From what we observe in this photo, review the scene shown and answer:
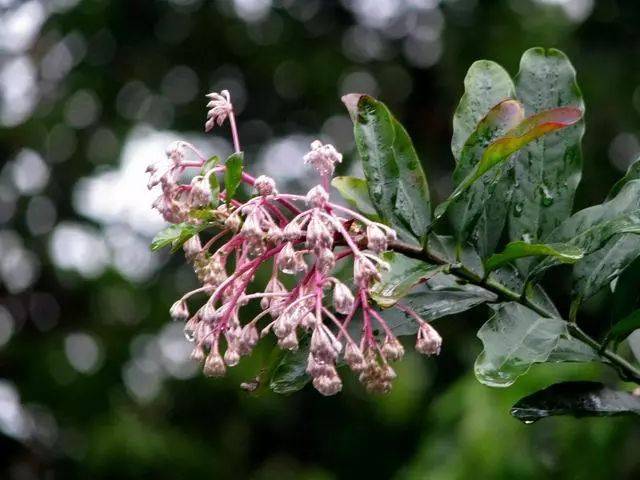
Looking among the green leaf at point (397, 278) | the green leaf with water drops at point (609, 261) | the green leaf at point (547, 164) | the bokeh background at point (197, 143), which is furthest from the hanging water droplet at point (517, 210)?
the bokeh background at point (197, 143)

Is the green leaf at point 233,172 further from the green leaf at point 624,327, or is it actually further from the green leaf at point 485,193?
the green leaf at point 624,327

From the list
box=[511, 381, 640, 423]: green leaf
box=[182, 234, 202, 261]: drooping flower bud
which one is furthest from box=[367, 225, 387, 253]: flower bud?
box=[511, 381, 640, 423]: green leaf

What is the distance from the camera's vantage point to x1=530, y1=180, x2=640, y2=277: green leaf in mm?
1170

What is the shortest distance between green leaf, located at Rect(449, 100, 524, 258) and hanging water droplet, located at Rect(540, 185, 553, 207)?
0.04 m

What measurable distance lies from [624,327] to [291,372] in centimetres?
42

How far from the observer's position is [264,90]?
5.93 m

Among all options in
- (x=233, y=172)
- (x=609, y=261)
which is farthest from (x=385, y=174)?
(x=609, y=261)

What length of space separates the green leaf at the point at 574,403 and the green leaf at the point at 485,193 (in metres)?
0.20

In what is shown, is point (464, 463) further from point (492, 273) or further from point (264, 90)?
point (264, 90)

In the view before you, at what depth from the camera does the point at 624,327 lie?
1264 mm

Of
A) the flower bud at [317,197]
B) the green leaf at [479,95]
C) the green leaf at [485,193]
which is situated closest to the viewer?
the flower bud at [317,197]

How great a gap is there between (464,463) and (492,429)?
124mm

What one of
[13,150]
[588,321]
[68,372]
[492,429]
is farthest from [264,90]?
[492,429]

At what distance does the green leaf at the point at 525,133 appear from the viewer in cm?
112
